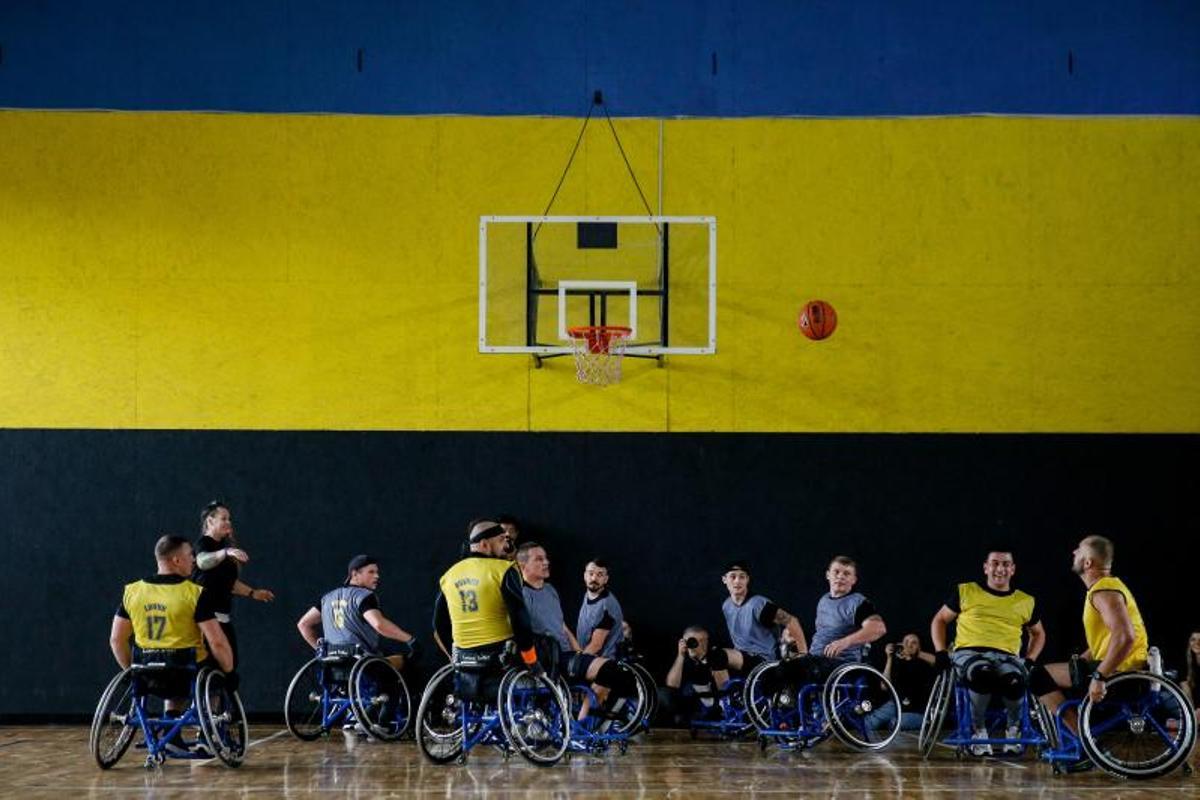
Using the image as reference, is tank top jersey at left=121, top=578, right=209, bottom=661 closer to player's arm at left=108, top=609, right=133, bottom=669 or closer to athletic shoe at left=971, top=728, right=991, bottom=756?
player's arm at left=108, top=609, right=133, bottom=669

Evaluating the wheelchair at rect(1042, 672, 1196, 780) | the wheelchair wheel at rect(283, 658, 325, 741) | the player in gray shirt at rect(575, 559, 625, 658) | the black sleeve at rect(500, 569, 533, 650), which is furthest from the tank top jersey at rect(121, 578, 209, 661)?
the wheelchair at rect(1042, 672, 1196, 780)

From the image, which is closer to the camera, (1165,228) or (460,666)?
(460,666)

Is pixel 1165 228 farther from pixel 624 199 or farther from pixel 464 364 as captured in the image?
pixel 464 364

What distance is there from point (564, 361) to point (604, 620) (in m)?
2.06

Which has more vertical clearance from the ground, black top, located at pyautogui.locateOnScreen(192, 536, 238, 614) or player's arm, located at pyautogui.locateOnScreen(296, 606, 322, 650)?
black top, located at pyautogui.locateOnScreen(192, 536, 238, 614)

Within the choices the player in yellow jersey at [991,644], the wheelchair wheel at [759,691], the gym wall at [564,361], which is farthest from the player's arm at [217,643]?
the player in yellow jersey at [991,644]

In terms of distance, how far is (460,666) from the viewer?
7961 mm

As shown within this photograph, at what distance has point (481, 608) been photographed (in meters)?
7.96

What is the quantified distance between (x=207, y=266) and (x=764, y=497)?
4.47 m

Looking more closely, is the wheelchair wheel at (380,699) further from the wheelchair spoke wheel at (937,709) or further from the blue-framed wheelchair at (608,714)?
the wheelchair spoke wheel at (937,709)

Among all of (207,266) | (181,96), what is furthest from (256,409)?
(181,96)

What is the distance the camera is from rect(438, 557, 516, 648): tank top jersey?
314 inches

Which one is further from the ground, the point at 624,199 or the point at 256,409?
the point at 624,199

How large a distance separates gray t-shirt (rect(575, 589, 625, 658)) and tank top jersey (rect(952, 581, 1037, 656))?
2431 millimetres
